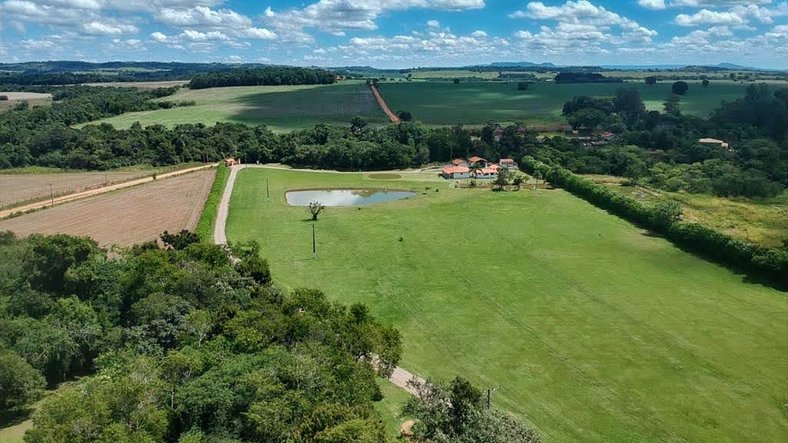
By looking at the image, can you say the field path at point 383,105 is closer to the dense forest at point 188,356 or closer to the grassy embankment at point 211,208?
the grassy embankment at point 211,208

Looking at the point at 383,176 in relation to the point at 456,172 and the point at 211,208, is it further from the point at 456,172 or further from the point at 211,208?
the point at 211,208

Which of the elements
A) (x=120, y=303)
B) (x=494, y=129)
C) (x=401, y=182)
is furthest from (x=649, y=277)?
(x=494, y=129)

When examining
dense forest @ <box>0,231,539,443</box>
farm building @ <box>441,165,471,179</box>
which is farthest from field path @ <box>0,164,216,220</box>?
farm building @ <box>441,165,471,179</box>

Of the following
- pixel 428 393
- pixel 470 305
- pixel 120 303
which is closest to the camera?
pixel 428 393

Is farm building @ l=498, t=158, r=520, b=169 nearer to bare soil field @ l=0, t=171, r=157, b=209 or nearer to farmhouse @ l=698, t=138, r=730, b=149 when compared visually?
farmhouse @ l=698, t=138, r=730, b=149

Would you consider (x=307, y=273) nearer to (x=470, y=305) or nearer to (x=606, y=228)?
(x=470, y=305)

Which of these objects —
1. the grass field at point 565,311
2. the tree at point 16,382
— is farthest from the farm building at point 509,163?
the tree at point 16,382

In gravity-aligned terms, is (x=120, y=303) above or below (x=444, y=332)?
above
